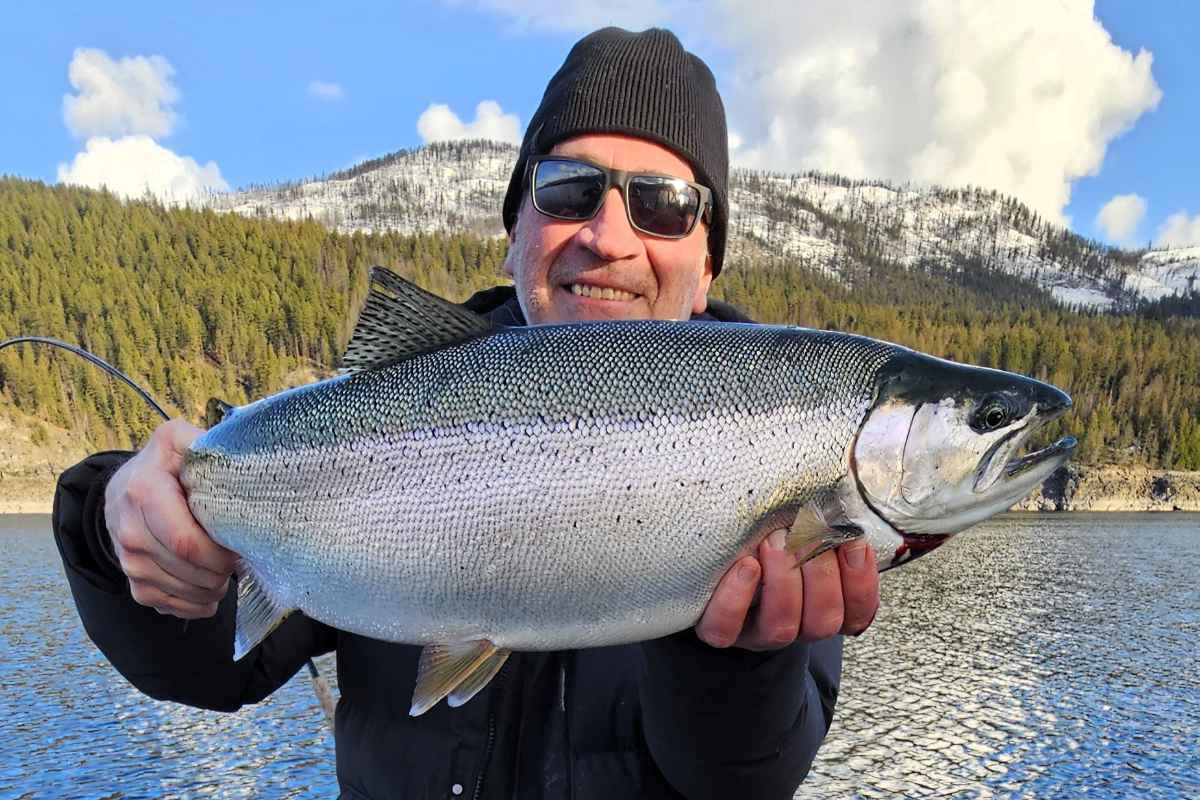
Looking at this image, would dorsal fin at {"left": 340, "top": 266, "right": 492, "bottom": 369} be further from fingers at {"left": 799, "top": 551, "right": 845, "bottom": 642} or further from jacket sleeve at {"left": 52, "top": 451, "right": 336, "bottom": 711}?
fingers at {"left": 799, "top": 551, "right": 845, "bottom": 642}

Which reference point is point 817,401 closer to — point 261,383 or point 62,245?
point 261,383

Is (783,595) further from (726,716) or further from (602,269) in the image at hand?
(602,269)

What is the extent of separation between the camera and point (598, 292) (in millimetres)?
3543

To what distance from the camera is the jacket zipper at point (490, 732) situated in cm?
281

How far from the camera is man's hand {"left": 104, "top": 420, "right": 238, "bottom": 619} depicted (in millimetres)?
2635

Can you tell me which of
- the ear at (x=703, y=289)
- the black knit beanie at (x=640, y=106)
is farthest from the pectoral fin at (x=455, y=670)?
the black knit beanie at (x=640, y=106)

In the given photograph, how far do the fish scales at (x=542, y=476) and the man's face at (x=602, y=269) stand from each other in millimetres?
985

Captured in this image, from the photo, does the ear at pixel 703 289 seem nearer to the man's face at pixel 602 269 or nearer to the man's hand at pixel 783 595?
the man's face at pixel 602 269

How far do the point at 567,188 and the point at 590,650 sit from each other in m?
1.93

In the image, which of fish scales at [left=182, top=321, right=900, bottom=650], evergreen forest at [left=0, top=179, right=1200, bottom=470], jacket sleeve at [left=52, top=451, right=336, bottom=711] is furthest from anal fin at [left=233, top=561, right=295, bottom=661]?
evergreen forest at [left=0, top=179, right=1200, bottom=470]

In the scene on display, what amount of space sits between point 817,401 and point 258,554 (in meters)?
1.77

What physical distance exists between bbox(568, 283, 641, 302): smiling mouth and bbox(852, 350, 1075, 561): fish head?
1.37 meters

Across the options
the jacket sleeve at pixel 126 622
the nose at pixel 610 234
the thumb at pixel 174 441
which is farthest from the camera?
the nose at pixel 610 234

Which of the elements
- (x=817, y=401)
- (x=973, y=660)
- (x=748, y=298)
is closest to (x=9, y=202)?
(x=748, y=298)
